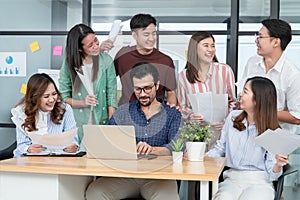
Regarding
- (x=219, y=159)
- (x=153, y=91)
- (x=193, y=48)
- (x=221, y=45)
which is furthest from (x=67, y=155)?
(x=221, y=45)

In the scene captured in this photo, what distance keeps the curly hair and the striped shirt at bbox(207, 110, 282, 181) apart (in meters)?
0.87

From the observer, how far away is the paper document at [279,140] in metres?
2.22

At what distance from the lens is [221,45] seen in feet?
12.4

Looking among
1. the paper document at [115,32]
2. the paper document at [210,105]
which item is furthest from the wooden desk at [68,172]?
the paper document at [115,32]

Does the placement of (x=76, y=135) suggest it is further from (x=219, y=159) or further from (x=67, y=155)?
(x=219, y=159)

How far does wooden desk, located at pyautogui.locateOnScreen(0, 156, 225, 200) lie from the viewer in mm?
2150

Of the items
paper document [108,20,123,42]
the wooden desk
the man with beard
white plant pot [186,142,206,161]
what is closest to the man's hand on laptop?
the man with beard

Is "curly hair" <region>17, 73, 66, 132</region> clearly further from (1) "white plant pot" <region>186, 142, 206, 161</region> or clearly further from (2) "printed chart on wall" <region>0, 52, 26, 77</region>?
(2) "printed chart on wall" <region>0, 52, 26, 77</region>

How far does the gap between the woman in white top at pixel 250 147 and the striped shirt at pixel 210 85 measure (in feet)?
0.73

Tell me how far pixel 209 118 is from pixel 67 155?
844 millimetres

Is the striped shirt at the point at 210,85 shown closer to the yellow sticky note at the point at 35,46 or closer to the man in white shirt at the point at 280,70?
the man in white shirt at the point at 280,70

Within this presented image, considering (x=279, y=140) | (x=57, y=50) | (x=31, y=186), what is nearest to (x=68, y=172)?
(x=31, y=186)

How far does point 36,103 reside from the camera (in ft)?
9.30

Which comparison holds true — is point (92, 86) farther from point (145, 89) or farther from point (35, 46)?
point (35, 46)
